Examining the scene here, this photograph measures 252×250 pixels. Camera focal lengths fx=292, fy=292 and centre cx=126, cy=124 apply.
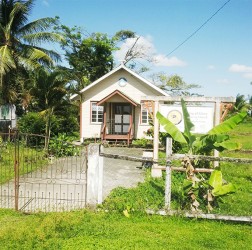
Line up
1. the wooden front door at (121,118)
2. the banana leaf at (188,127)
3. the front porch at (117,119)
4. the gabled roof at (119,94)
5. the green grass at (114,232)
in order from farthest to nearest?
the wooden front door at (121,118) → the front porch at (117,119) → the gabled roof at (119,94) → the banana leaf at (188,127) → the green grass at (114,232)

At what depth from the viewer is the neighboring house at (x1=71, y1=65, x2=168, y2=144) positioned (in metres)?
20.2

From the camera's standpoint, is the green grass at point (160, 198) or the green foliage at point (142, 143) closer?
the green grass at point (160, 198)

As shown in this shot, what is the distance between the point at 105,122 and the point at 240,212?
13603 mm

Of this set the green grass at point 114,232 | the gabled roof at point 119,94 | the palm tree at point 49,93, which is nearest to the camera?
the green grass at point 114,232

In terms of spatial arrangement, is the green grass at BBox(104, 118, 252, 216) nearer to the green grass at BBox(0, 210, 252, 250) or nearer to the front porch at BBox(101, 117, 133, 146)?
the green grass at BBox(0, 210, 252, 250)

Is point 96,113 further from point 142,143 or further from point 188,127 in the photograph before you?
point 188,127

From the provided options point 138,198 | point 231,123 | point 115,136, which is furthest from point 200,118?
point 115,136

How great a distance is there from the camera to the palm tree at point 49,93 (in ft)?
50.5

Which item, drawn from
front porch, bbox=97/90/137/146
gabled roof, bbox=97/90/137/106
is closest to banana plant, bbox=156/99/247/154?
gabled roof, bbox=97/90/137/106

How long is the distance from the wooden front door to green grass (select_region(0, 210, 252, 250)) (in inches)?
550

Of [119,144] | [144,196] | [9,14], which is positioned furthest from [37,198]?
[9,14]

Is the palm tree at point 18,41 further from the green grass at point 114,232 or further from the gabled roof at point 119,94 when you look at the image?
the green grass at point 114,232

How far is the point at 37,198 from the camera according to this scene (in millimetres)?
7648

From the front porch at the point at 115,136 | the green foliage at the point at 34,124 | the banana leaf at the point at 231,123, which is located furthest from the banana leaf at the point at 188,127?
the front porch at the point at 115,136
